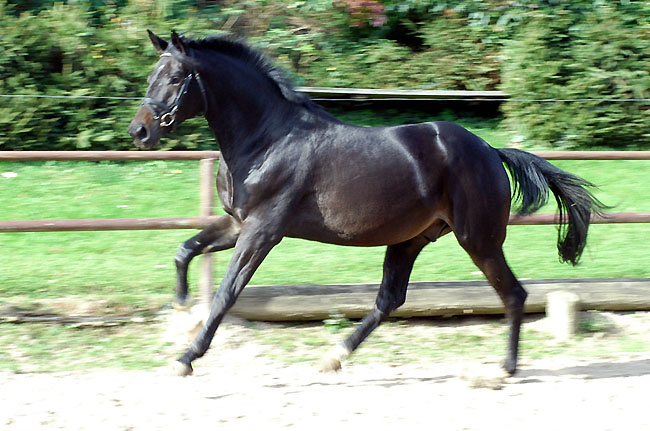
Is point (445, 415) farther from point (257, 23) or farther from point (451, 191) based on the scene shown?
point (257, 23)

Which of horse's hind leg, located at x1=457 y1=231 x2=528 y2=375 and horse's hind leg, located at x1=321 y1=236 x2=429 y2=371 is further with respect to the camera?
horse's hind leg, located at x1=321 y1=236 x2=429 y2=371

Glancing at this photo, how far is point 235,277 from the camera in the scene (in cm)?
450

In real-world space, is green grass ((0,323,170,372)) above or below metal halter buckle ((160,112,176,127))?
below

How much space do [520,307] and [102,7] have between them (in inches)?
264

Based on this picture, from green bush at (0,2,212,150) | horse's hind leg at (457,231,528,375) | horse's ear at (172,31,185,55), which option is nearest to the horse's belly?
horse's hind leg at (457,231,528,375)

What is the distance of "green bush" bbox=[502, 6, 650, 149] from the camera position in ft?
30.0

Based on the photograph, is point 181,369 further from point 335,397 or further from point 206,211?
point 206,211

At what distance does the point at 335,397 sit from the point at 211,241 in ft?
4.02

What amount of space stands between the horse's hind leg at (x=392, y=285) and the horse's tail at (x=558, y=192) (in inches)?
26.6

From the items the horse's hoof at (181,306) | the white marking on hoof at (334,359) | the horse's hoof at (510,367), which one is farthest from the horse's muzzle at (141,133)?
the horse's hoof at (510,367)

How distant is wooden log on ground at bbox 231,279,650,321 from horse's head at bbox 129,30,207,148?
4.69 feet

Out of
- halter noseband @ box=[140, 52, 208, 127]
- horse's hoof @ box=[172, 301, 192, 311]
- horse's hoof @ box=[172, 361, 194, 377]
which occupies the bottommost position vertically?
horse's hoof @ box=[172, 361, 194, 377]

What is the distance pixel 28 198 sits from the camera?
775 cm

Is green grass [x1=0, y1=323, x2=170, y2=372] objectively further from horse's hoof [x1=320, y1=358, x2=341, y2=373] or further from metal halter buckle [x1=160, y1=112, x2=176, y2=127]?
metal halter buckle [x1=160, y1=112, x2=176, y2=127]
